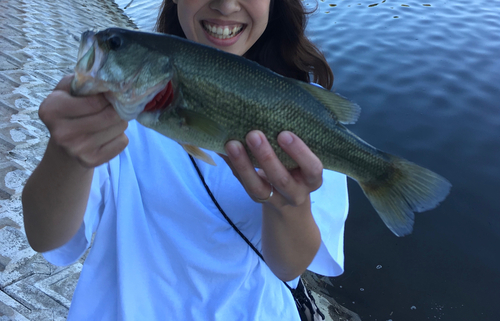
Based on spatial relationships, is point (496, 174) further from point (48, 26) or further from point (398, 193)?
point (48, 26)

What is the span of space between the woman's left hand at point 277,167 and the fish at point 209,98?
0.21 feet

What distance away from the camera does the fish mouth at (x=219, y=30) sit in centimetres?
215

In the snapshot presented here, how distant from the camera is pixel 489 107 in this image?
7031 millimetres

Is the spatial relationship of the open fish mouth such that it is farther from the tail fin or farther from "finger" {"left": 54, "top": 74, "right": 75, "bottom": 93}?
the tail fin

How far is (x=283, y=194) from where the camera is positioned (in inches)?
64.3

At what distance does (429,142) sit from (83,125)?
6594 mm

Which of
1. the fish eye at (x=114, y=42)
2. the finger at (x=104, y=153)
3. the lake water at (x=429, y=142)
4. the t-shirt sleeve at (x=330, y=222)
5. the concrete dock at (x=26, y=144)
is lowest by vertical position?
the lake water at (x=429, y=142)

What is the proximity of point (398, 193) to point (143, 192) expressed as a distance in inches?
57.8

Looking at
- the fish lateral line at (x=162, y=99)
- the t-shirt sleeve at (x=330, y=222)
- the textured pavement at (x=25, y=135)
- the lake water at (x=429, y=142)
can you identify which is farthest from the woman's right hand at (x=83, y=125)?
the lake water at (x=429, y=142)

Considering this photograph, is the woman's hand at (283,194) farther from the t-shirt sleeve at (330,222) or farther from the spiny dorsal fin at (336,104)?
the spiny dorsal fin at (336,104)

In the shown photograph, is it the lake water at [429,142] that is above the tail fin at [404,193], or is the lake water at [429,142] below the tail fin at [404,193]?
below

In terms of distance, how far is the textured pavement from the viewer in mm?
2744

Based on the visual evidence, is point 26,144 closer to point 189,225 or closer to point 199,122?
point 189,225

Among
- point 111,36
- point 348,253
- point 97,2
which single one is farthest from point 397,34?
point 97,2
